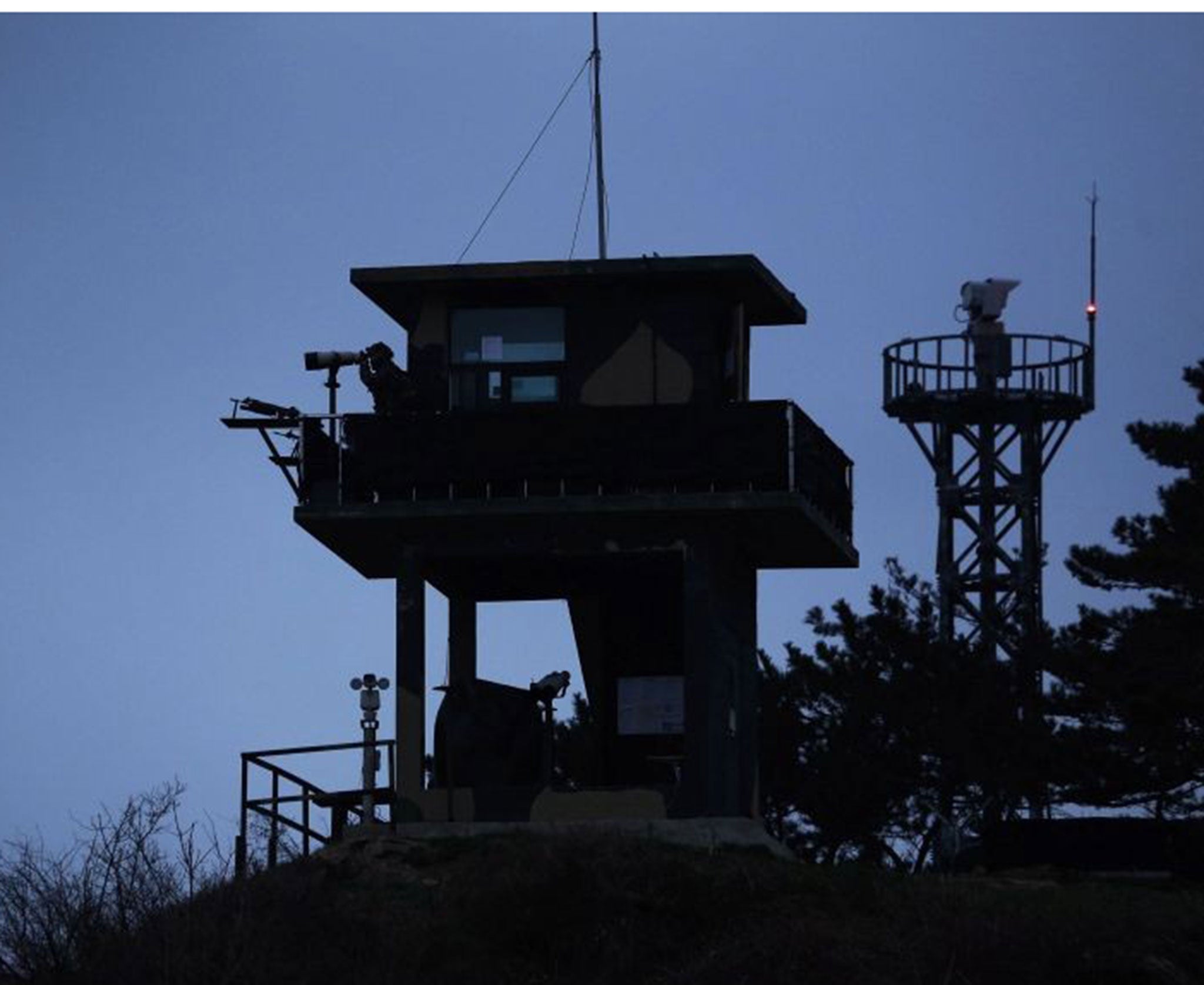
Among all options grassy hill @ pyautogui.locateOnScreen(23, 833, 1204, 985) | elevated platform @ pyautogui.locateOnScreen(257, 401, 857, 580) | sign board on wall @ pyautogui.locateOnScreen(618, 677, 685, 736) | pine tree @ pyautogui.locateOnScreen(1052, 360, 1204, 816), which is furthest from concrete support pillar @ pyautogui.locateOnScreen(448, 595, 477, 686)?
pine tree @ pyautogui.locateOnScreen(1052, 360, 1204, 816)

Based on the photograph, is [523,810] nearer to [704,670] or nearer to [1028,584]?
[704,670]

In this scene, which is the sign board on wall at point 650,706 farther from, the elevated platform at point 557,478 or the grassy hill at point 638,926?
the grassy hill at point 638,926

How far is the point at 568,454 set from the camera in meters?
49.2

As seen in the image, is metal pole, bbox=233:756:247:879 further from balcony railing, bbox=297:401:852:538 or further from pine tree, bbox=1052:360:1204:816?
pine tree, bbox=1052:360:1204:816

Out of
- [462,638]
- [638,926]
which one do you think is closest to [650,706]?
[462,638]

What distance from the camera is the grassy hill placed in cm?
4147

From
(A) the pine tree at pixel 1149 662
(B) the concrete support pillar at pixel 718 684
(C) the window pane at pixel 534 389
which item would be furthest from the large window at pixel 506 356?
(A) the pine tree at pixel 1149 662

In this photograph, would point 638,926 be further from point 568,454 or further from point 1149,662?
point 1149,662

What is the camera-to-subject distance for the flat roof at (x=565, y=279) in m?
50.6

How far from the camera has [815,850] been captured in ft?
233

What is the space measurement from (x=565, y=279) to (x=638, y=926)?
1151 centimetres

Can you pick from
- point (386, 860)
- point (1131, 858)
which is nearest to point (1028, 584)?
point (1131, 858)

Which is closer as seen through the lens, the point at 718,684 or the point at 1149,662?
the point at 718,684

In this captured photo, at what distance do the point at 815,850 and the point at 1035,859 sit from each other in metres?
17.9
